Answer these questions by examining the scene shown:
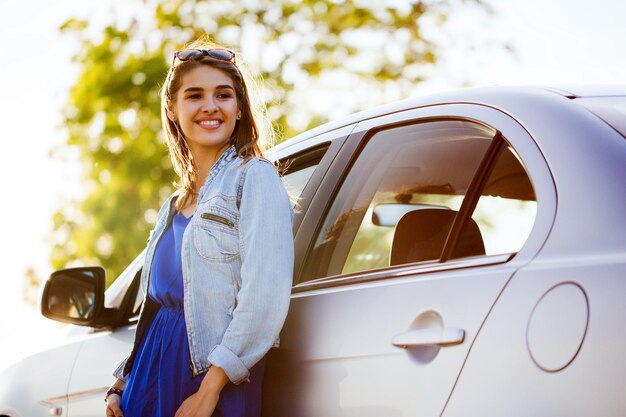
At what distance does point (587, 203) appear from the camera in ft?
6.42

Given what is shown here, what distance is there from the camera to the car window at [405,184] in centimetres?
270

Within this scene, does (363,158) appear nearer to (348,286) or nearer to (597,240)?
(348,286)

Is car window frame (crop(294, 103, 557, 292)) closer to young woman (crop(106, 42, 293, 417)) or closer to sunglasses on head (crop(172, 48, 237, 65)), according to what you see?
young woman (crop(106, 42, 293, 417))

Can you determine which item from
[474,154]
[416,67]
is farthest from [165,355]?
[416,67]

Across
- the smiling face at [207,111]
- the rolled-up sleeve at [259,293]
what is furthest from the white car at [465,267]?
the smiling face at [207,111]

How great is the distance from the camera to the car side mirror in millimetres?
3859

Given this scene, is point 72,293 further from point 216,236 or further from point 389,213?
point 216,236

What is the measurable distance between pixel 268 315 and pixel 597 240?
0.97 meters

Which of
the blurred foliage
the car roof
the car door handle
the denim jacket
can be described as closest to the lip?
the denim jacket

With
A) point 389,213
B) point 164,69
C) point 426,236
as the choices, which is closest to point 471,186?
point 426,236

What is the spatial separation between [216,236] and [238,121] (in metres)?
0.50

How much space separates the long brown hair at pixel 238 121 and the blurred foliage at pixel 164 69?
1423 cm

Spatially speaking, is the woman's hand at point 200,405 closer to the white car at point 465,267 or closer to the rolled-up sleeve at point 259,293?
the rolled-up sleeve at point 259,293

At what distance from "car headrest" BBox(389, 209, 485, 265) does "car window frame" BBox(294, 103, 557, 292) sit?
0.10 meters
